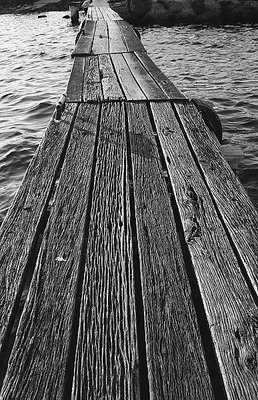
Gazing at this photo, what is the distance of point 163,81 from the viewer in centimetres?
557

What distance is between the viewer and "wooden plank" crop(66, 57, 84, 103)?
495cm

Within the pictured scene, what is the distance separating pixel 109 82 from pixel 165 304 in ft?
13.6

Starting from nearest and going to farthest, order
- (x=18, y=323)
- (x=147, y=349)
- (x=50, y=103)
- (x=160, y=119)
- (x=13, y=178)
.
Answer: (x=147, y=349) → (x=18, y=323) → (x=160, y=119) → (x=13, y=178) → (x=50, y=103)

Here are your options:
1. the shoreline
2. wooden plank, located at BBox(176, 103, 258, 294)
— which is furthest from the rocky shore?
wooden plank, located at BBox(176, 103, 258, 294)

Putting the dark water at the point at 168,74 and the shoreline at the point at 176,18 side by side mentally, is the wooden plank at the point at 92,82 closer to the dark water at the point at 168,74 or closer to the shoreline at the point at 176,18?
the dark water at the point at 168,74

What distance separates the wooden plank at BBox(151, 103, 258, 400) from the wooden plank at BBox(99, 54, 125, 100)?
1938mm

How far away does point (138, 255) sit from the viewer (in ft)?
7.97

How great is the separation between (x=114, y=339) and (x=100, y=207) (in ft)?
3.68

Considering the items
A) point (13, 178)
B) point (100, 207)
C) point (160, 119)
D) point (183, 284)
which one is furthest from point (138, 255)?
point (13, 178)

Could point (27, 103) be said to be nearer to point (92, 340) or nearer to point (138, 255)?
point (138, 255)

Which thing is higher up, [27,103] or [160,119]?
[160,119]

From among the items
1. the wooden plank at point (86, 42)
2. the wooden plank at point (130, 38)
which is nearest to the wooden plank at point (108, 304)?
the wooden plank at point (86, 42)

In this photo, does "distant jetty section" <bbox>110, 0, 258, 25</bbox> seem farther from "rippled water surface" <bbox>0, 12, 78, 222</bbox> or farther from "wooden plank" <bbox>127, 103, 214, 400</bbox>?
"wooden plank" <bbox>127, 103, 214, 400</bbox>

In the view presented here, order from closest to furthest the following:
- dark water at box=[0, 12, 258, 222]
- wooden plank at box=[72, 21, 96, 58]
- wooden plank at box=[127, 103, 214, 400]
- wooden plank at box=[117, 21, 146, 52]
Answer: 1. wooden plank at box=[127, 103, 214, 400]
2. dark water at box=[0, 12, 258, 222]
3. wooden plank at box=[72, 21, 96, 58]
4. wooden plank at box=[117, 21, 146, 52]
